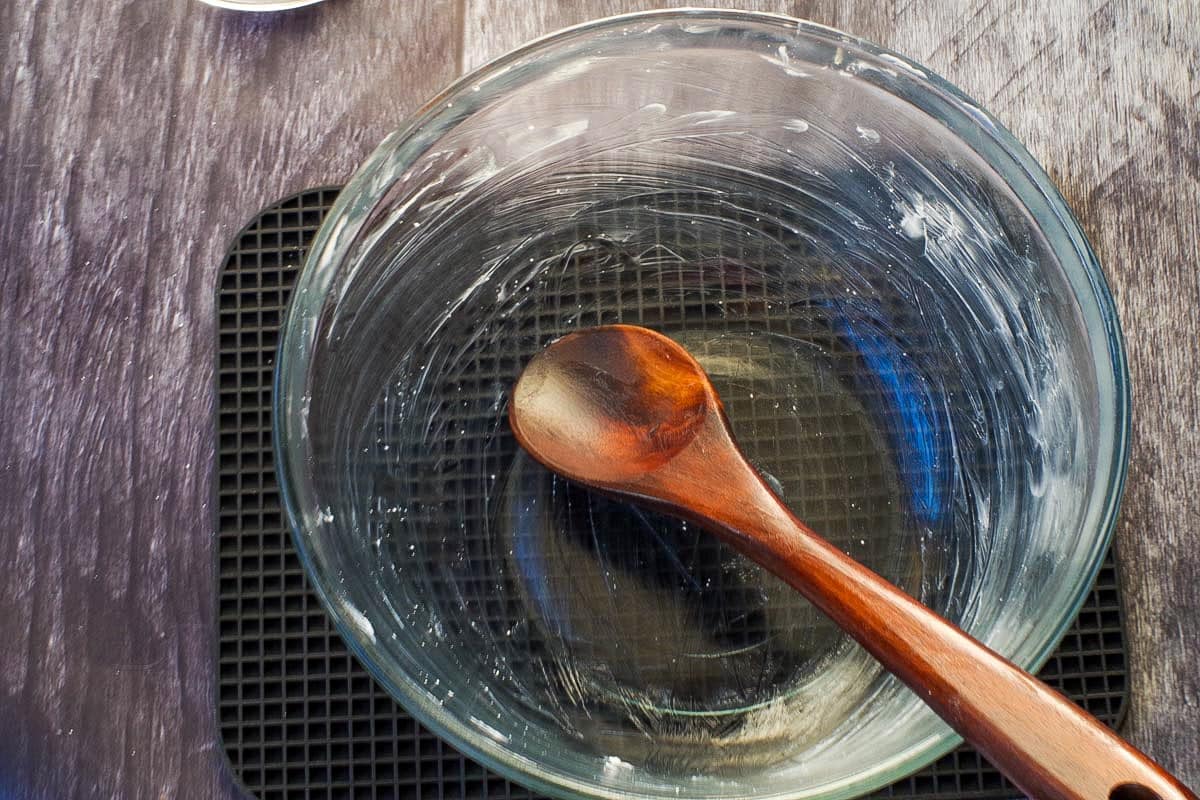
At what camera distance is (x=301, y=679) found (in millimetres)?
664

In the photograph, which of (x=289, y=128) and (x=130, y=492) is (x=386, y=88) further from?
(x=130, y=492)

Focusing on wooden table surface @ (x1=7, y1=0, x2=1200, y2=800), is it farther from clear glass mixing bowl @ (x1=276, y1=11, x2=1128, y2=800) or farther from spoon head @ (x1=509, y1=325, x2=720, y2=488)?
spoon head @ (x1=509, y1=325, x2=720, y2=488)

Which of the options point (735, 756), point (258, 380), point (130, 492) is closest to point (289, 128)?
point (258, 380)

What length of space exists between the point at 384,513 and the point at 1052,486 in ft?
1.45

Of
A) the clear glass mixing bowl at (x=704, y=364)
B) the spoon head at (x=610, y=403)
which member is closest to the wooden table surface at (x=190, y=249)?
the clear glass mixing bowl at (x=704, y=364)

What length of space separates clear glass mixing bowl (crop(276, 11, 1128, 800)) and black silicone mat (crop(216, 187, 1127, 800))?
7 centimetres

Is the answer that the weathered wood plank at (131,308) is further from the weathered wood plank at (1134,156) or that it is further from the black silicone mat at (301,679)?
the weathered wood plank at (1134,156)

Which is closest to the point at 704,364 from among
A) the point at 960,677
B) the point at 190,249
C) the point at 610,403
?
the point at 610,403

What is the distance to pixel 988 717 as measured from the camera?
45 cm

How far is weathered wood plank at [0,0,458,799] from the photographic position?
69 cm

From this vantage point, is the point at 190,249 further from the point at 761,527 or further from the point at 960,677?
the point at 960,677

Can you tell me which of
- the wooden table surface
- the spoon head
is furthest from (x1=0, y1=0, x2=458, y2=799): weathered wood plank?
the spoon head

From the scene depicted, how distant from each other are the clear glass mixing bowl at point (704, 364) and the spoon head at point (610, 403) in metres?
0.04

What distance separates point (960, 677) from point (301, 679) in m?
0.44
